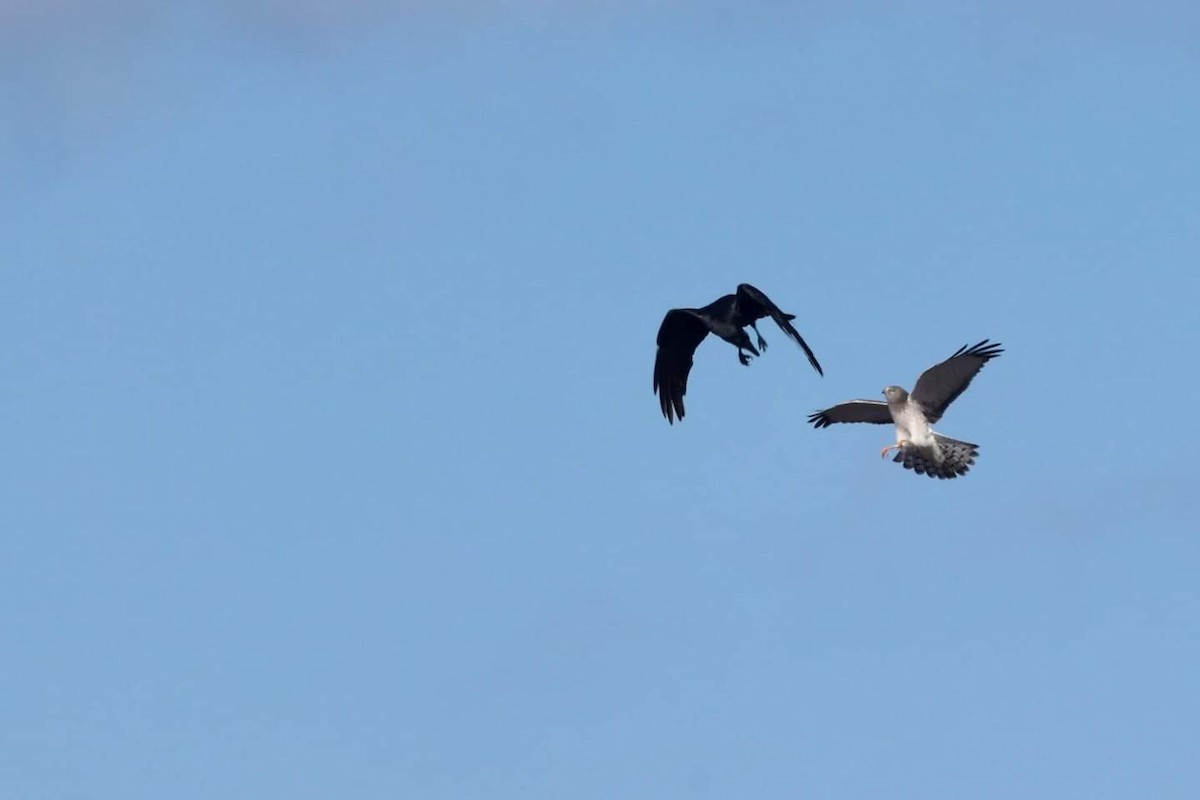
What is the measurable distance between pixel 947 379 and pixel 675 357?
5.14 metres

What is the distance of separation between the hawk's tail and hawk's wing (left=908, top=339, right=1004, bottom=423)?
0.45m

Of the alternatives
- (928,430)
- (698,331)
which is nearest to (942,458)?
(928,430)

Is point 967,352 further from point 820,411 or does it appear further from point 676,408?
point 676,408

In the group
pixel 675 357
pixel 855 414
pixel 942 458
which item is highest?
pixel 675 357

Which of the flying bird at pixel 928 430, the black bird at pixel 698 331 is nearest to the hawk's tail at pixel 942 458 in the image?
the flying bird at pixel 928 430

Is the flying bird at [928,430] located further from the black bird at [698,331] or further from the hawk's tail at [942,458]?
the black bird at [698,331]

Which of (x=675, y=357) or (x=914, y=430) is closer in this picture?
(x=914, y=430)

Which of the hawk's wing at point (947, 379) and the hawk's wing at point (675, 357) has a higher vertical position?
the hawk's wing at point (675, 357)

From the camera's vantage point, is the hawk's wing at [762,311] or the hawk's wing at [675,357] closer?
the hawk's wing at [762,311]

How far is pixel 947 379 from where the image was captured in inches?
1276

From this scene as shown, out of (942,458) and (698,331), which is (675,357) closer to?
(698,331)

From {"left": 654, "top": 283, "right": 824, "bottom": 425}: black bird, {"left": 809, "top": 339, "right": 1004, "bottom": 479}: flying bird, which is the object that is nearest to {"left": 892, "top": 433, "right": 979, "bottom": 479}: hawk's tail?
{"left": 809, "top": 339, "right": 1004, "bottom": 479}: flying bird

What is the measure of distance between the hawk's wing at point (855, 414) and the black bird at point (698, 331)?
1.93 meters

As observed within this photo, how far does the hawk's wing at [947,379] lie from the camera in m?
32.0
